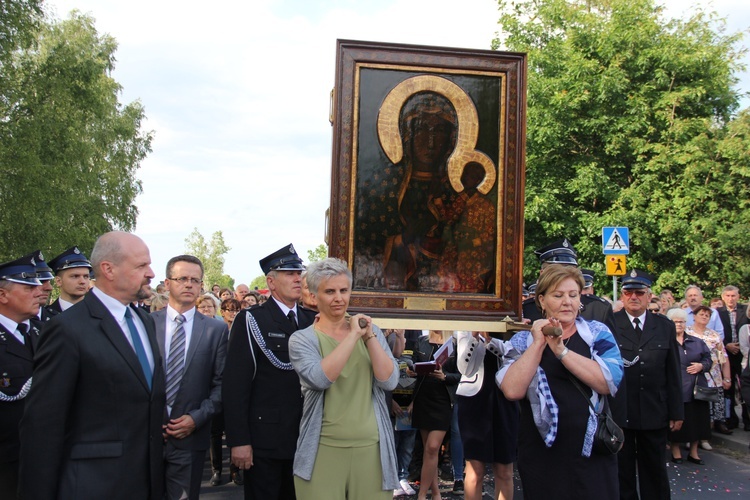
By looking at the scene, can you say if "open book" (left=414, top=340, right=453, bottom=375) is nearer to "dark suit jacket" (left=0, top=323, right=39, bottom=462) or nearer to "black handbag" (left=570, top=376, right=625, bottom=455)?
"black handbag" (left=570, top=376, right=625, bottom=455)

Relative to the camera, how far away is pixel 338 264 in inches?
163

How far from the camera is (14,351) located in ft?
15.5

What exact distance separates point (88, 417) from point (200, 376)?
62.6 inches

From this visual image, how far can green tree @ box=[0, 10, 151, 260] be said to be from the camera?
72.5 ft

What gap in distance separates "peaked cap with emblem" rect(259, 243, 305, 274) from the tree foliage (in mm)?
17571

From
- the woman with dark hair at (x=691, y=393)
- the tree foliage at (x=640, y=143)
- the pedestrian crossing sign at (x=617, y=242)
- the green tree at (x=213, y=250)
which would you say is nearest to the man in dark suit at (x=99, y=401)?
the woman with dark hair at (x=691, y=393)

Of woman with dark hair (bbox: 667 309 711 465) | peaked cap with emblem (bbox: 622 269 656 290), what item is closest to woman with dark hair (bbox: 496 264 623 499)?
peaked cap with emblem (bbox: 622 269 656 290)

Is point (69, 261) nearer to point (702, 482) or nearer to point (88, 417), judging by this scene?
point (88, 417)

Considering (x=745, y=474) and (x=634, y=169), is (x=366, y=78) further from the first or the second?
(x=634, y=169)

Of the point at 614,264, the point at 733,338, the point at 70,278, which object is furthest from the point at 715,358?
the point at 70,278

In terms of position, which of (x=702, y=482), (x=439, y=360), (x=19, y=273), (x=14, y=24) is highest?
(x=14, y=24)

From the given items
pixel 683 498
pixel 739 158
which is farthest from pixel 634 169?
pixel 683 498

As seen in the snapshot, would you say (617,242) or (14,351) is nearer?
(14,351)

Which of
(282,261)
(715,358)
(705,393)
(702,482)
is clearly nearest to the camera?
(282,261)
